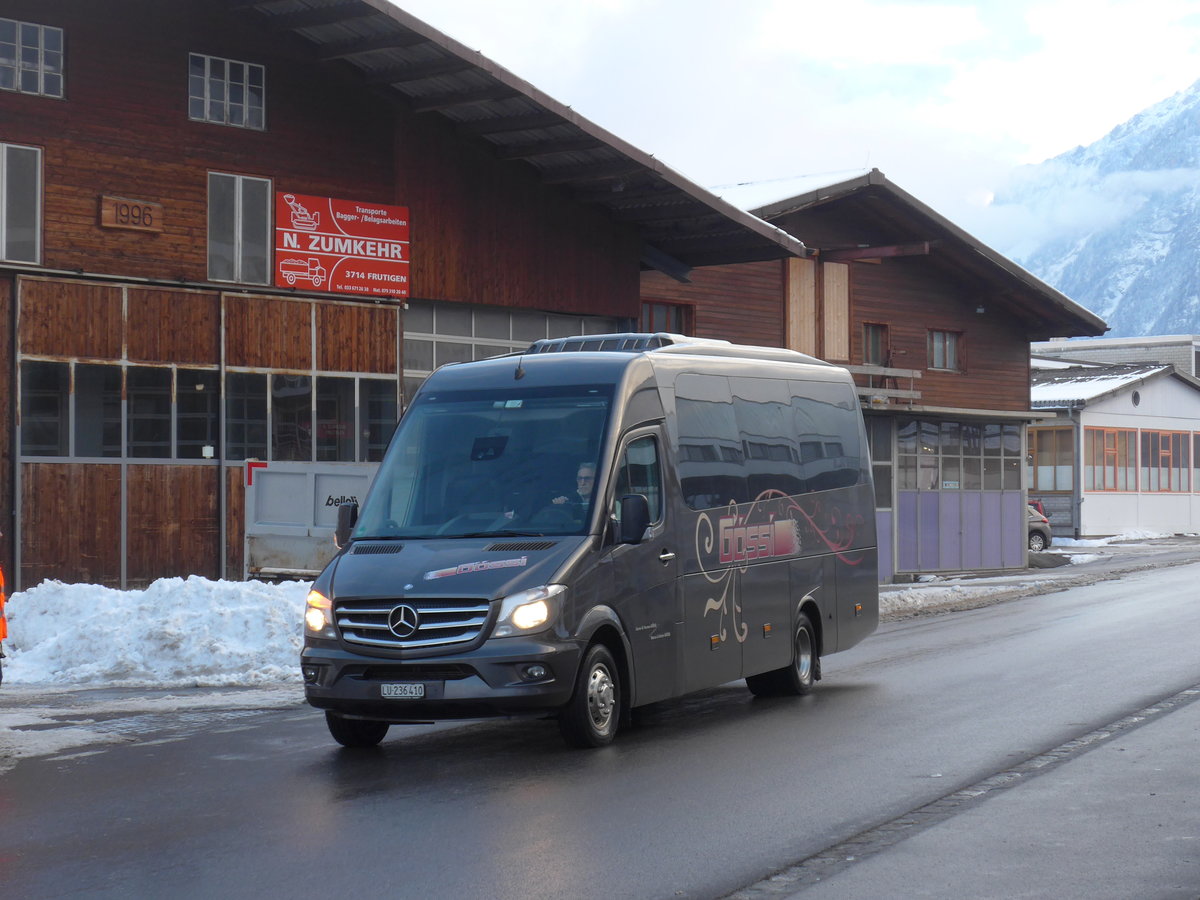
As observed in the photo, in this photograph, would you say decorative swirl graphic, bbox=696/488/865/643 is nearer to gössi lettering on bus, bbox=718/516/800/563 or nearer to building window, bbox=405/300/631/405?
gössi lettering on bus, bbox=718/516/800/563

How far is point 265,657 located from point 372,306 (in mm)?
10406

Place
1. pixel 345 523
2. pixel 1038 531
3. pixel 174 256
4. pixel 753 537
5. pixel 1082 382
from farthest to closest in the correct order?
pixel 1082 382 → pixel 1038 531 → pixel 174 256 → pixel 753 537 → pixel 345 523

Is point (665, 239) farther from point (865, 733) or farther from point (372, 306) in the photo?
point (865, 733)

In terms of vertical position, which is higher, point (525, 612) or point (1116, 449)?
point (1116, 449)

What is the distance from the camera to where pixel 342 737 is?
11219 millimetres

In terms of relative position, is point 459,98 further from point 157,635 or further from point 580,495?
point 580,495

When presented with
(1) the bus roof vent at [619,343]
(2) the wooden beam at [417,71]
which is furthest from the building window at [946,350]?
(1) the bus roof vent at [619,343]

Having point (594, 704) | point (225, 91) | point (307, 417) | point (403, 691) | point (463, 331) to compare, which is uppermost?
point (225, 91)

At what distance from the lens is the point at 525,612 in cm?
1022

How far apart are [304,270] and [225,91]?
2900mm

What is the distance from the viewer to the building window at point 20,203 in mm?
22281

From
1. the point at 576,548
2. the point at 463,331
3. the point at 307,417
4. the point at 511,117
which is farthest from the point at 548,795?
the point at 463,331

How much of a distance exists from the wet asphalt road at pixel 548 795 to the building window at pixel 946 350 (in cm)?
2548

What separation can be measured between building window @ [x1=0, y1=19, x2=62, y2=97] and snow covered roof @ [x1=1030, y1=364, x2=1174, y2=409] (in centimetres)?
3947
